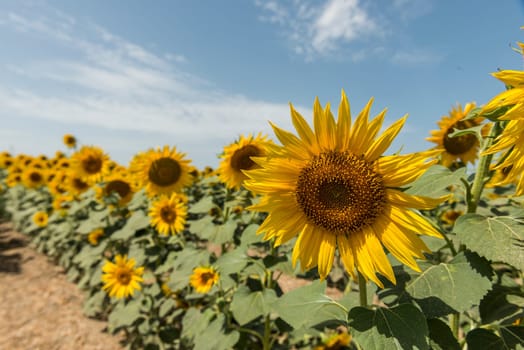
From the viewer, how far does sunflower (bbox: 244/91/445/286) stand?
158cm

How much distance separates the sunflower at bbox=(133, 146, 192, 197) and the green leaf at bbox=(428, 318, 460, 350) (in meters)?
4.03

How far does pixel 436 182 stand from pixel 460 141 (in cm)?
213

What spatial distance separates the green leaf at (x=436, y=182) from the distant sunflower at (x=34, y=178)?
1056 centimetres

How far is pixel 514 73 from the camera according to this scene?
1322 mm

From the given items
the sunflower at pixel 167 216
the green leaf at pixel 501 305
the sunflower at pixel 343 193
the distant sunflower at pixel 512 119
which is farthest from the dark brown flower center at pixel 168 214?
the distant sunflower at pixel 512 119

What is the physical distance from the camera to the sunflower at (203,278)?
12.3 ft

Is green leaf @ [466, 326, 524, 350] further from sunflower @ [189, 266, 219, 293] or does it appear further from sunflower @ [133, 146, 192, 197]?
sunflower @ [133, 146, 192, 197]

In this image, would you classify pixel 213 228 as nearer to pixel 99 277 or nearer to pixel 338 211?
pixel 338 211

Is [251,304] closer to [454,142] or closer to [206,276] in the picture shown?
[206,276]

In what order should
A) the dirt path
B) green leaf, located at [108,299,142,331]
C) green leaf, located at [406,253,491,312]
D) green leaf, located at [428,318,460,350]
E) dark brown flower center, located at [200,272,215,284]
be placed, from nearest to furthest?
green leaf, located at [406,253,491,312], green leaf, located at [428,318,460,350], dark brown flower center, located at [200,272,215,284], green leaf, located at [108,299,142,331], the dirt path

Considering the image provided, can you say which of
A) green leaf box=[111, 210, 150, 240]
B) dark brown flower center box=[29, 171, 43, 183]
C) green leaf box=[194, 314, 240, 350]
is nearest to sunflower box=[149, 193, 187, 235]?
green leaf box=[111, 210, 150, 240]

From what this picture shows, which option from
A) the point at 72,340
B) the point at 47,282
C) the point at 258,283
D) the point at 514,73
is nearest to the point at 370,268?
the point at 514,73

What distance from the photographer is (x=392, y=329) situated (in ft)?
4.68

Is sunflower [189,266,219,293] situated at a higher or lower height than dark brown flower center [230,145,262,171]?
lower
